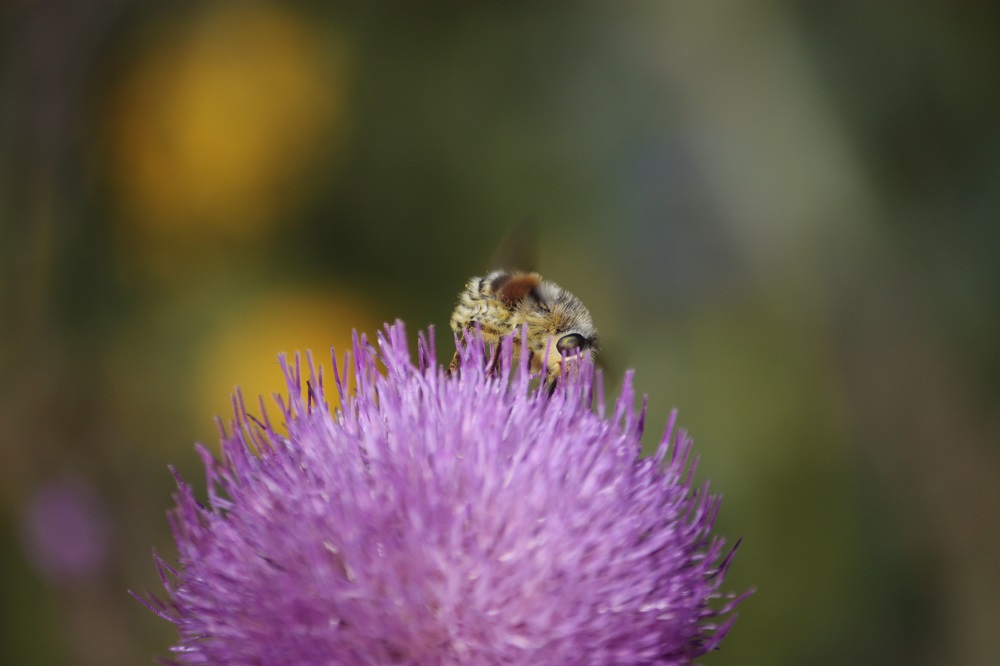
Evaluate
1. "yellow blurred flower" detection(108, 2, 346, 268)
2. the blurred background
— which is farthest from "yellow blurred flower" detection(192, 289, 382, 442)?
"yellow blurred flower" detection(108, 2, 346, 268)

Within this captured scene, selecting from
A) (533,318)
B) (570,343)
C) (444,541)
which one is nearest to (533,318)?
(533,318)

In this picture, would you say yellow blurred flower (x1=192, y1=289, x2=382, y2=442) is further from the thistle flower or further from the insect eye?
the thistle flower

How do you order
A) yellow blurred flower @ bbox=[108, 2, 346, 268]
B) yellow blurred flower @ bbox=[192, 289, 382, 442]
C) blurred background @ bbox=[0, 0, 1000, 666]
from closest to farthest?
blurred background @ bbox=[0, 0, 1000, 666] < yellow blurred flower @ bbox=[192, 289, 382, 442] < yellow blurred flower @ bbox=[108, 2, 346, 268]

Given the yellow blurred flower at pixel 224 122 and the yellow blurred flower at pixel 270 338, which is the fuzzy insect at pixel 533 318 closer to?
the yellow blurred flower at pixel 270 338

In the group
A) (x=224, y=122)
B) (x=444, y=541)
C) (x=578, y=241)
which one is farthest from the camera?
(x=224, y=122)

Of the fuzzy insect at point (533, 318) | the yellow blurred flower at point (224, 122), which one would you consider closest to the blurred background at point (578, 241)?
the yellow blurred flower at point (224, 122)

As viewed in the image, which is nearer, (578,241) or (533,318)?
(533,318)

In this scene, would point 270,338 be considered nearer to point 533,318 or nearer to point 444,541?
point 533,318
